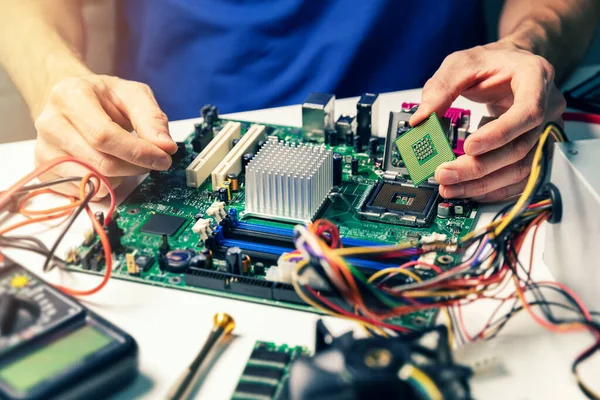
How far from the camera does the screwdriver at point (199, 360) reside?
140cm

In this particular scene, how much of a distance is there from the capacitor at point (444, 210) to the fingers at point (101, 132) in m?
0.82

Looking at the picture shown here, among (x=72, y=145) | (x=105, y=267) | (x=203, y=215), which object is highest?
(x=72, y=145)

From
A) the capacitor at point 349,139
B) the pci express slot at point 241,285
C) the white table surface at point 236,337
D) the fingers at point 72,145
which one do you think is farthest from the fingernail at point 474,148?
the fingers at point 72,145

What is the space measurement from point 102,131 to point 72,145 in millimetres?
150

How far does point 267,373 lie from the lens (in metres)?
1.44

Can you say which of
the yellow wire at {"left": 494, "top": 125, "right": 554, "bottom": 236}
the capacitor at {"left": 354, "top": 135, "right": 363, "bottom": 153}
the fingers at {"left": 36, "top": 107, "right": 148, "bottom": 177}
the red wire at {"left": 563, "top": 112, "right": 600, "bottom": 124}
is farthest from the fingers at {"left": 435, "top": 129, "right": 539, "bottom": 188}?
the fingers at {"left": 36, "top": 107, "right": 148, "bottom": 177}

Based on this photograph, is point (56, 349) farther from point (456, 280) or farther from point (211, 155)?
point (211, 155)

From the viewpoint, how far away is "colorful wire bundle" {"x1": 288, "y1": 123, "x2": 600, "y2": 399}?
4.64 feet

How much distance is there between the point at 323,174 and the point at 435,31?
4.02 ft

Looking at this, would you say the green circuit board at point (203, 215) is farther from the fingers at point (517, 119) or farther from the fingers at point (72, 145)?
the fingers at point (517, 119)

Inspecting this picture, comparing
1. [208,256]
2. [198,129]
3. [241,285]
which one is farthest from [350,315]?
[198,129]

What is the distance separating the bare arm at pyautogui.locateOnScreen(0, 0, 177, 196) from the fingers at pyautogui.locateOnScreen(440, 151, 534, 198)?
0.85m

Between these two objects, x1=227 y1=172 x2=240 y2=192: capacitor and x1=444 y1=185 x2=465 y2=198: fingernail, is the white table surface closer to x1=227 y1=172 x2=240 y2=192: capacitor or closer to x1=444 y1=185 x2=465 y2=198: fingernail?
x1=444 y1=185 x2=465 y2=198: fingernail

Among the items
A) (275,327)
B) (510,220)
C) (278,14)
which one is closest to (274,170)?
(275,327)
